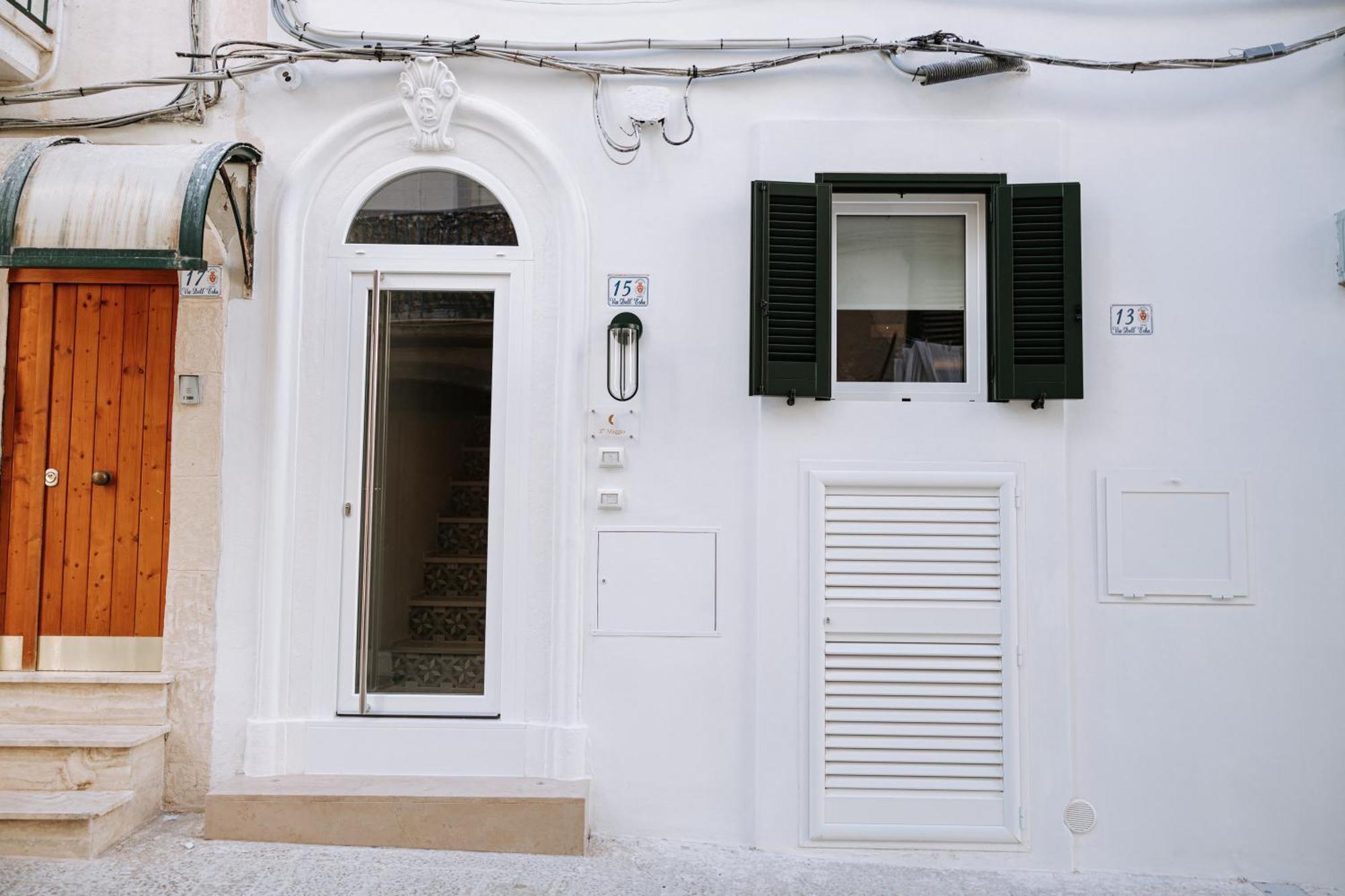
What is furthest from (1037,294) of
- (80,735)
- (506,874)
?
(80,735)

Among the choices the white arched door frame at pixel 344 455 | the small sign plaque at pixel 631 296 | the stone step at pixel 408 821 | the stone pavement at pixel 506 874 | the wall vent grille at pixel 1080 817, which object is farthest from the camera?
the small sign plaque at pixel 631 296

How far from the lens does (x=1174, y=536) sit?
4.54 meters

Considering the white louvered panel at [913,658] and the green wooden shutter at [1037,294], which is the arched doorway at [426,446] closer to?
the white louvered panel at [913,658]

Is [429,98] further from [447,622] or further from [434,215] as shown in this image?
[447,622]

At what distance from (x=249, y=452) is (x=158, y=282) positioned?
1022 millimetres

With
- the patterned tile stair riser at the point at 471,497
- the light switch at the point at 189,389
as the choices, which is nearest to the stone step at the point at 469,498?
the patterned tile stair riser at the point at 471,497

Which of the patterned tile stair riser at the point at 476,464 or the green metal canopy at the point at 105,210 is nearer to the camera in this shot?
the green metal canopy at the point at 105,210

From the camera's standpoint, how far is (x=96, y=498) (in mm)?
4754

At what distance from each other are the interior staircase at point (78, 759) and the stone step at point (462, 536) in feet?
4.80

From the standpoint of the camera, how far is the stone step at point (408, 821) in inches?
167

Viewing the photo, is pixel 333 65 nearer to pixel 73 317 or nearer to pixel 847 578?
pixel 73 317

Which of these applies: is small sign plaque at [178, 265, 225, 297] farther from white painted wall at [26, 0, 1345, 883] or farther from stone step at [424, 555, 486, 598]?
stone step at [424, 555, 486, 598]

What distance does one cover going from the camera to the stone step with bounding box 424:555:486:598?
4723 mm

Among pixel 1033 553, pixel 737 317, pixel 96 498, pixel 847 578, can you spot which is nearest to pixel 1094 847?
pixel 1033 553
